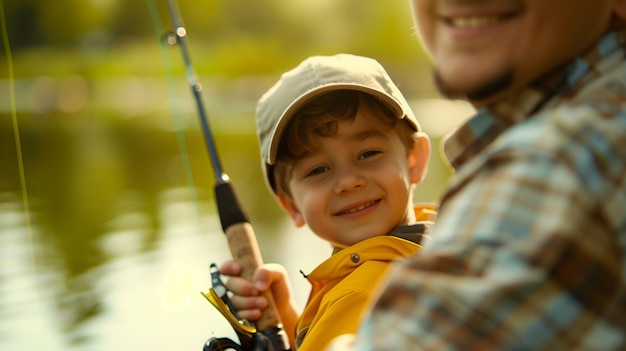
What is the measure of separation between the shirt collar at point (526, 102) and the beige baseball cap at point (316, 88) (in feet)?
2.57

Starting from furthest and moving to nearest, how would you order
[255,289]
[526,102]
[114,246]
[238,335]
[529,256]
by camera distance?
[114,246] < [255,289] < [238,335] < [526,102] < [529,256]

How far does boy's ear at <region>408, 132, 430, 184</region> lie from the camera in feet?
6.10

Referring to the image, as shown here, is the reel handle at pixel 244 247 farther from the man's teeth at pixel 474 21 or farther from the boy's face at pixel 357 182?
the man's teeth at pixel 474 21

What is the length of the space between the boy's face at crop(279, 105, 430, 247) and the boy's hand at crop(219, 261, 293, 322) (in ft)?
0.50

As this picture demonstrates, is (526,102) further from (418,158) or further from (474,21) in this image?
(418,158)

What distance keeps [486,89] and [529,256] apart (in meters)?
0.24

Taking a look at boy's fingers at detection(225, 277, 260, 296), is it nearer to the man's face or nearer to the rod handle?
the rod handle

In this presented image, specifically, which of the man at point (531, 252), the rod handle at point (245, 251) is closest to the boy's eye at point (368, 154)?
the rod handle at point (245, 251)

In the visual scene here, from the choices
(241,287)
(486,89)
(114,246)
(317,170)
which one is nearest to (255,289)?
(241,287)

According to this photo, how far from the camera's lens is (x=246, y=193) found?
6246 millimetres

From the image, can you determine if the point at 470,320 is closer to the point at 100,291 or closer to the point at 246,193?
the point at 100,291

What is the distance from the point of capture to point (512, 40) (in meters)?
0.88

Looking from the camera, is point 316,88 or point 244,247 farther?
point 244,247

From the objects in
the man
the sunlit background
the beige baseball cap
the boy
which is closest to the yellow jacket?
the boy
